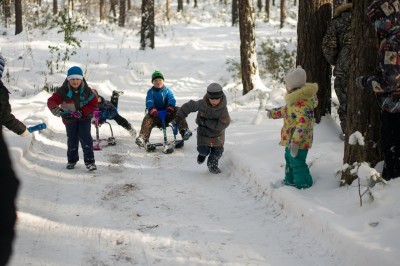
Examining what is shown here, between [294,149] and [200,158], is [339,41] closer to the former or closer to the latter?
[294,149]

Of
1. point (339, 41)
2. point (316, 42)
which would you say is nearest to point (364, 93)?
point (339, 41)

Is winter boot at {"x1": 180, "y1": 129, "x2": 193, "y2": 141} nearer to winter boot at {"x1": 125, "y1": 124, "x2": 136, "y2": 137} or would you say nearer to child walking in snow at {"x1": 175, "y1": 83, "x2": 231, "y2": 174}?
winter boot at {"x1": 125, "y1": 124, "x2": 136, "y2": 137}

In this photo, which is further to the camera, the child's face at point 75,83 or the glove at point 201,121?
the glove at point 201,121

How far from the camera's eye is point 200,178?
666 centimetres

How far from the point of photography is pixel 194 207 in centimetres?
545

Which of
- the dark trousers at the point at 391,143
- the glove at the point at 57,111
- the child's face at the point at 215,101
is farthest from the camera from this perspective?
the child's face at the point at 215,101

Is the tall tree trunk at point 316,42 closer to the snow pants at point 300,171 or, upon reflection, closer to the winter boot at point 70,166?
the snow pants at point 300,171

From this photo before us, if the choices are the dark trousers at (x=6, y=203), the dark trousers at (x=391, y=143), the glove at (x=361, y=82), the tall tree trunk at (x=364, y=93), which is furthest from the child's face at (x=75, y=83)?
the dark trousers at (x=6, y=203)

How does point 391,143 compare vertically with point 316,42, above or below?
below

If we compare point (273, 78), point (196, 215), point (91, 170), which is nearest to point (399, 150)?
point (196, 215)

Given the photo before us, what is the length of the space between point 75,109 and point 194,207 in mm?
2676

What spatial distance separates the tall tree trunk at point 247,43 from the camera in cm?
1185

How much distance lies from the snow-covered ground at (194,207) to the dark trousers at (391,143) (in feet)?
0.53

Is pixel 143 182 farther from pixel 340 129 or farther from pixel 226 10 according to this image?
pixel 226 10
